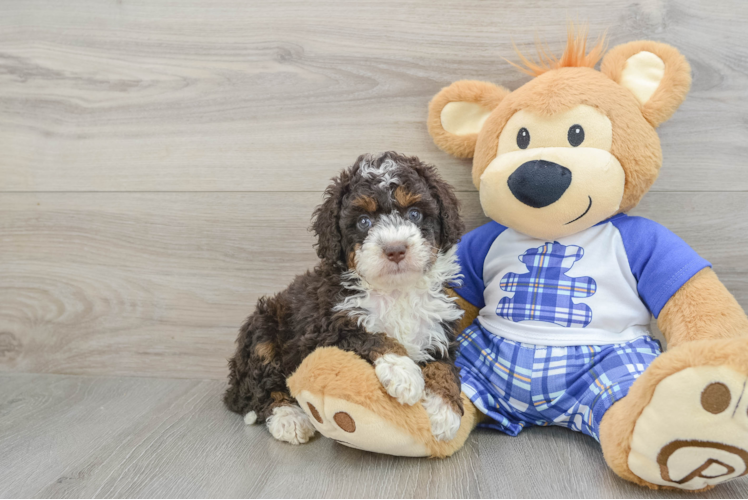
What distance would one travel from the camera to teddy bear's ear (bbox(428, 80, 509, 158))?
Result: 4.84 ft

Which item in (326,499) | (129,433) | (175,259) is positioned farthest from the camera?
(175,259)

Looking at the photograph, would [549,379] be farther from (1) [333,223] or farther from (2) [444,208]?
(1) [333,223]

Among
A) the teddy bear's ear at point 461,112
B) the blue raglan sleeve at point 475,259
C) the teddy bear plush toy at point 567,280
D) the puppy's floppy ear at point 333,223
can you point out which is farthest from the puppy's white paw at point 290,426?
the teddy bear's ear at point 461,112

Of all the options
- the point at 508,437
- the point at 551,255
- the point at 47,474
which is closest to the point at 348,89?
the point at 551,255

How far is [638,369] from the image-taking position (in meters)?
1.20

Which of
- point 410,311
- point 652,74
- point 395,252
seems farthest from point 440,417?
→ point 652,74

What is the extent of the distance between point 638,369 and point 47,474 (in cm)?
132

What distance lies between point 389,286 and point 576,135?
0.57 meters

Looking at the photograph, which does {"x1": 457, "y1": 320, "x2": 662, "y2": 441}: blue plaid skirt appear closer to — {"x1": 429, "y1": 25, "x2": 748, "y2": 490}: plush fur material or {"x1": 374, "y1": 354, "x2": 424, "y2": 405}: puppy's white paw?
{"x1": 429, "y1": 25, "x2": 748, "y2": 490}: plush fur material

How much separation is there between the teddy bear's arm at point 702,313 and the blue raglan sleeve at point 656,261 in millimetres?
18

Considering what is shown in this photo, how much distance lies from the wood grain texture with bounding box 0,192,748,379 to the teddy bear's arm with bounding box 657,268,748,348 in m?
1.02

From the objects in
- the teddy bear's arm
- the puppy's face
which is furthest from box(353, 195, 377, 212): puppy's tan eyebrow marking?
the teddy bear's arm

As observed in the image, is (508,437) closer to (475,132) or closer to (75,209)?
(475,132)

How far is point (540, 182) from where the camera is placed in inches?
48.8
